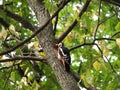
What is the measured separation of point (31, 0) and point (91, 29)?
5.17 feet

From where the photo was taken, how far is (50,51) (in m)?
4.98

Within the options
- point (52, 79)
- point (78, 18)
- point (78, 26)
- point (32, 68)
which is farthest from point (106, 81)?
point (78, 18)

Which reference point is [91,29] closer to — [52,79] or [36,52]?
[36,52]

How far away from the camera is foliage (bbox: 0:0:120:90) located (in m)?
4.25

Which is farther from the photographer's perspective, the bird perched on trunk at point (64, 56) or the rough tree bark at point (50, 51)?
the rough tree bark at point (50, 51)

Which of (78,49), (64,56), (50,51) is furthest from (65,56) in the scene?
(78,49)

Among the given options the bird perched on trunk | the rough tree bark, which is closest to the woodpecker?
the bird perched on trunk

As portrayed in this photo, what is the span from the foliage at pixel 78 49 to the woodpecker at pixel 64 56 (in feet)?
0.83

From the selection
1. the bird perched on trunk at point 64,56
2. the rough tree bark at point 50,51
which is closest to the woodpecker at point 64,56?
the bird perched on trunk at point 64,56

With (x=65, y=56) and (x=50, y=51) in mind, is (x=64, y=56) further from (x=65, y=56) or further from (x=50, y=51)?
(x=50, y=51)

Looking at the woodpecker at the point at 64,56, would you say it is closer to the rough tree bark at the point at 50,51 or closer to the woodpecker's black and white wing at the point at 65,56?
the woodpecker's black and white wing at the point at 65,56

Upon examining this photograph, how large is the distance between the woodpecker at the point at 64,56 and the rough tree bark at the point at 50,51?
0.35 ft

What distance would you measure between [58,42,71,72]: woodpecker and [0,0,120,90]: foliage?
253mm

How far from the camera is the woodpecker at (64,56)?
4523 millimetres
